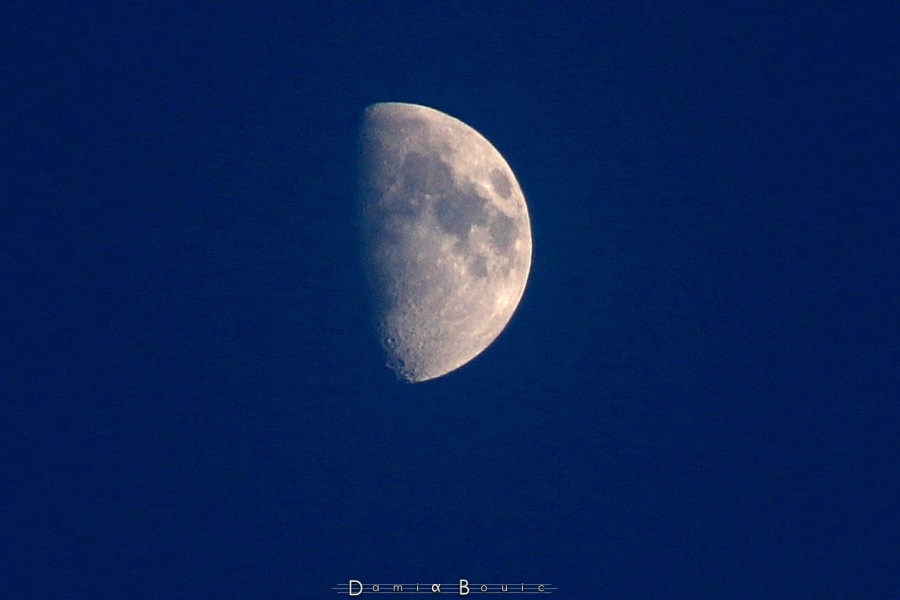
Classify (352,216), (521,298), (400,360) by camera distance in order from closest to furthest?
(352,216)
(400,360)
(521,298)

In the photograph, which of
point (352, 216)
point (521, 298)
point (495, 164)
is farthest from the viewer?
point (521, 298)

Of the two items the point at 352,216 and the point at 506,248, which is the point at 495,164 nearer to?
the point at 506,248

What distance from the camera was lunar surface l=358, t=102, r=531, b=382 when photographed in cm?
1054

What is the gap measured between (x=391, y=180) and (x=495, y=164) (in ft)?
7.20

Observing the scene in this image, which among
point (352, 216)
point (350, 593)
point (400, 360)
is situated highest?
point (352, 216)

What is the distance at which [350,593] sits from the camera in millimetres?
11391

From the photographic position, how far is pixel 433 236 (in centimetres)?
1053

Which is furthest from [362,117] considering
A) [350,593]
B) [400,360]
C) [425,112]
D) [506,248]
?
[350,593]

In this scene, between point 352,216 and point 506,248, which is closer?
point 352,216

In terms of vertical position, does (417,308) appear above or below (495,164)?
below

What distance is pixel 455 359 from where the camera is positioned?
1191 cm

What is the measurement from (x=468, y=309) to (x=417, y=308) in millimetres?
882

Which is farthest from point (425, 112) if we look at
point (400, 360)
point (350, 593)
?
point (350, 593)

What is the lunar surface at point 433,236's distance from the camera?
10539 mm
